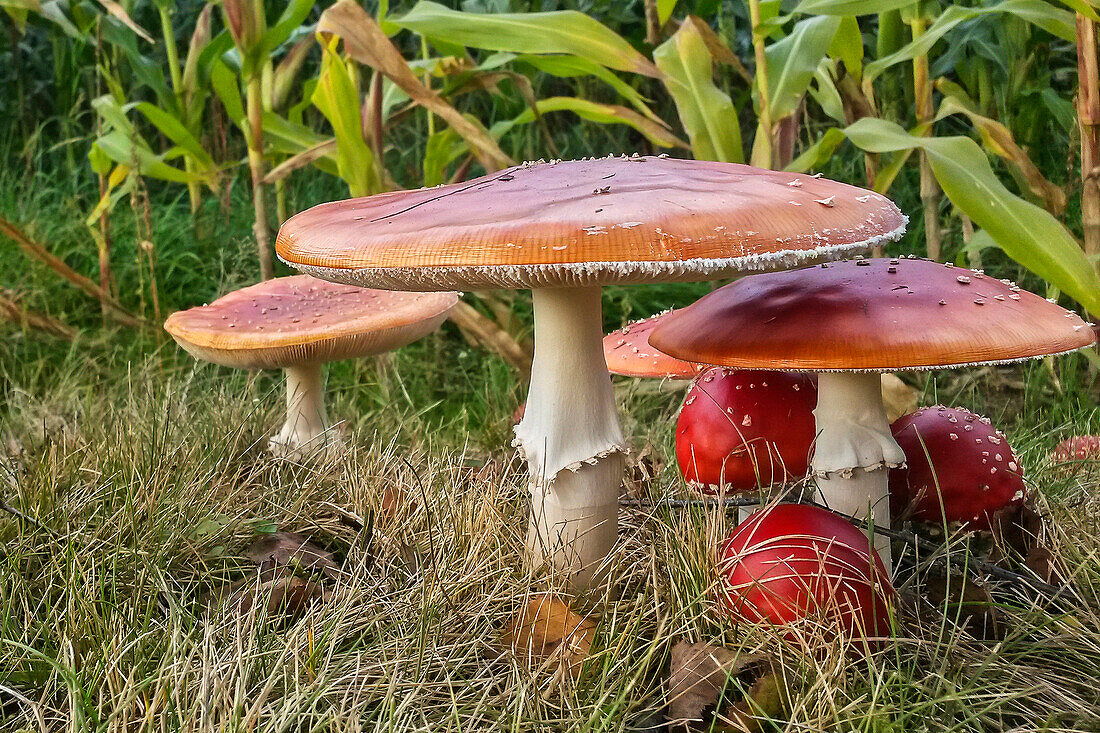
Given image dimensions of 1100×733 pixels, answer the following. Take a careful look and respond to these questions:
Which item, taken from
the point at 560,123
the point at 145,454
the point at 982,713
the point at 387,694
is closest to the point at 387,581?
the point at 387,694

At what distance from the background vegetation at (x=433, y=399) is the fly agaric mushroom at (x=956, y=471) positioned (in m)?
0.20

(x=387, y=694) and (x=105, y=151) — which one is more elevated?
(x=105, y=151)

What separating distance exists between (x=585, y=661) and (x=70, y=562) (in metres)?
0.98

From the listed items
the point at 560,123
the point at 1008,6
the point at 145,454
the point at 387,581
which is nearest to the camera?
the point at 387,581

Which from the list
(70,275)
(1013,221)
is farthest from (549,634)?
(70,275)

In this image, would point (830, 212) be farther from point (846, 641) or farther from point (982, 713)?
point (982, 713)

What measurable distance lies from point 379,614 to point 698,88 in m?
1.85

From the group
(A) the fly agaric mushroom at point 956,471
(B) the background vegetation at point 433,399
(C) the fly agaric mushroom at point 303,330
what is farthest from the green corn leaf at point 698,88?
(A) the fly agaric mushroom at point 956,471

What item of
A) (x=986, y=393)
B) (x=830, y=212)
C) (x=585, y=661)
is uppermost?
(x=830, y=212)

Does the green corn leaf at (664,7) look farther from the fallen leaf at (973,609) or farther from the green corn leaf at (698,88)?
the fallen leaf at (973,609)

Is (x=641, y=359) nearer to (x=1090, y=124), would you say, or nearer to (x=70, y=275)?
(x=1090, y=124)

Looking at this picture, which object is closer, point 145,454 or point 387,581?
point 387,581

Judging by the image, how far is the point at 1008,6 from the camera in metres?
2.64

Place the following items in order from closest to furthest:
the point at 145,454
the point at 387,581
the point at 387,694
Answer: the point at 387,694 < the point at 387,581 < the point at 145,454
